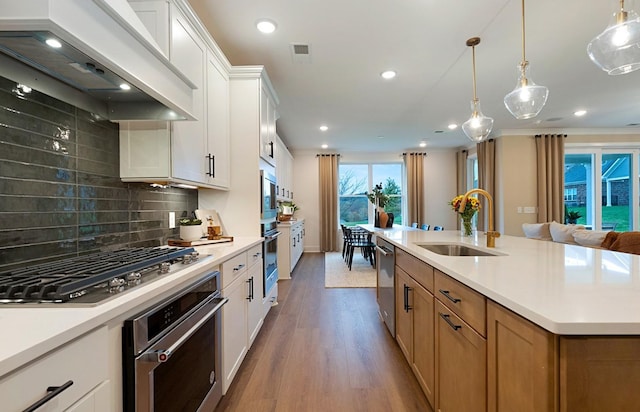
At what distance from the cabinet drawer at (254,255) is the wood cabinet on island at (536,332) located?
1.36 metres

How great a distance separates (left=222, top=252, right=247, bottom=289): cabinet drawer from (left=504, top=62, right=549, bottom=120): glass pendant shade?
2583mm

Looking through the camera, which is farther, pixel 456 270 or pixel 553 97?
pixel 553 97

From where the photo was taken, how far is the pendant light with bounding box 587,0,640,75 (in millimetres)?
1595

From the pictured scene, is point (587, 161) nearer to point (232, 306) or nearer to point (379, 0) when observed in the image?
point (379, 0)

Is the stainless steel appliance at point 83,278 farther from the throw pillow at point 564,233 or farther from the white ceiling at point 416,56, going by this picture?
the throw pillow at point 564,233

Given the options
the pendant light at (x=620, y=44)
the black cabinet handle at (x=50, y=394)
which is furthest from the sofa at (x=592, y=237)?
the black cabinet handle at (x=50, y=394)

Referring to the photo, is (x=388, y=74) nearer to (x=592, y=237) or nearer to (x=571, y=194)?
(x=592, y=237)

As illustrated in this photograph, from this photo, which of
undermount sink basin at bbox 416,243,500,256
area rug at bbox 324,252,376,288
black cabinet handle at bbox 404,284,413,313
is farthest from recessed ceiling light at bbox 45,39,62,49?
area rug at bbox 324,252,376,288

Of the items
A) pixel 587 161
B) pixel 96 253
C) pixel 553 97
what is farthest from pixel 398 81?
pixel 587 161

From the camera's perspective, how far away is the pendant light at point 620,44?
1.59 metres

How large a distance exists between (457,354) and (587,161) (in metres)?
7.06

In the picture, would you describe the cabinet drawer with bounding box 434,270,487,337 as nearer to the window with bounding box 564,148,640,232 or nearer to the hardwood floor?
the hardwood floor

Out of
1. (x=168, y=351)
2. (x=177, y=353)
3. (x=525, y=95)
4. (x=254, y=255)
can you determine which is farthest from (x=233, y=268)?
(x=525, y=95)

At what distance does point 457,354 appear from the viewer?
1.23 metres
